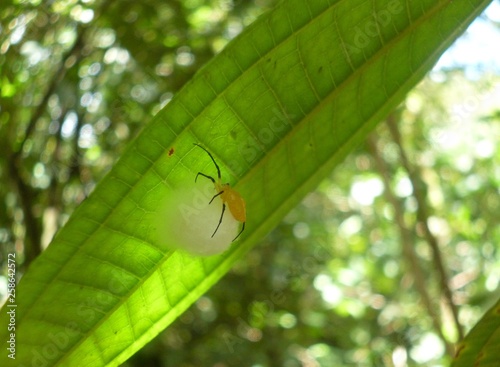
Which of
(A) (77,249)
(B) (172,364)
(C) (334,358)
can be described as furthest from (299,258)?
(A) (77,249)

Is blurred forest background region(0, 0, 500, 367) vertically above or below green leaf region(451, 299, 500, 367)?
above

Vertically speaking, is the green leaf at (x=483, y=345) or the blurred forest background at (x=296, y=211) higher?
the blurred forest background at (x=296, y=211)

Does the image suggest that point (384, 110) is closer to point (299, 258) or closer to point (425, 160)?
point (299, 258)

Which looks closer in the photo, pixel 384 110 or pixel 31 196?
pixel 384 110

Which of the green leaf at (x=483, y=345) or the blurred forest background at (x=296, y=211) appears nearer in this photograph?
the green leaf at (x=483, y=345)
